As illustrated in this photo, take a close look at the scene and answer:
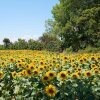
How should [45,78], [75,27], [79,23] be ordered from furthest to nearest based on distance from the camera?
1. [75,27]
2. [79,23]
3. [45,78]

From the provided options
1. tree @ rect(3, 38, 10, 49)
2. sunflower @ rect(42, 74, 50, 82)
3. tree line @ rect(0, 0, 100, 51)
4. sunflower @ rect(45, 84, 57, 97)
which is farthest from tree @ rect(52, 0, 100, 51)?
sunflower @ rect(45, 84, 57, 97)

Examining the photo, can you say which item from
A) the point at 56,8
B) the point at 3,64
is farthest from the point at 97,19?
the point at 3,64

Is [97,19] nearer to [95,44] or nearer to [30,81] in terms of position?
[95,44]

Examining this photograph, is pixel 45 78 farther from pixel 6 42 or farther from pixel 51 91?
pixel 6 42

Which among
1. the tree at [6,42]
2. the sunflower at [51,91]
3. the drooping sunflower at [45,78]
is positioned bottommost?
the sunflower at [51,91]

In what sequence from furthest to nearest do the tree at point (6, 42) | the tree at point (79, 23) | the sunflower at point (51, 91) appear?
the tree at point (6, 42) < the tree at point (79, 23) < the sunflower at point (51, 91)

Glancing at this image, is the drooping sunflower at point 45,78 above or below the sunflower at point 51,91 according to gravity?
above

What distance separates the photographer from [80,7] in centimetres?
4478

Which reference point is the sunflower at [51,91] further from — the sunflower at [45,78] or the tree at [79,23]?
the tree at [79,23]

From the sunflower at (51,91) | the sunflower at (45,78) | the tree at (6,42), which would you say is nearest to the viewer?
the sunflower at (51,91)

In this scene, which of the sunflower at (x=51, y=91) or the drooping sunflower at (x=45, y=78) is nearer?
the sunflower at (x=51, y=91)

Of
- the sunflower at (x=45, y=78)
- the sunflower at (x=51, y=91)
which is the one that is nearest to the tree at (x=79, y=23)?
the sunflower at (x=45, y=78)

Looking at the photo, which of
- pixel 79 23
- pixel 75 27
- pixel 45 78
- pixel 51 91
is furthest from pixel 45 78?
pixel 75 27

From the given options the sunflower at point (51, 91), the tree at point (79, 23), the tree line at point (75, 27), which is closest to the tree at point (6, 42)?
the tree line at point (75, 27)
